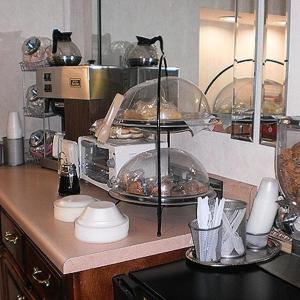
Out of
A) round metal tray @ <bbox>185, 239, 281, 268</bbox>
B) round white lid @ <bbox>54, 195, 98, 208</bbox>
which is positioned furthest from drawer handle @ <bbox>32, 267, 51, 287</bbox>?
round metal tray @ <bbox>185, 239, 281, 268</bbox>

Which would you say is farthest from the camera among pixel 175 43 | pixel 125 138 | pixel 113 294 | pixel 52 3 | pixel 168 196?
pixel 52 3

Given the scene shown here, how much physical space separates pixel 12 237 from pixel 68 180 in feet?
0.98

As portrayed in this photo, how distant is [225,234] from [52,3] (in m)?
2.04

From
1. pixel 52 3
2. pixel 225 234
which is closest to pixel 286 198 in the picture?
pixel 225 234

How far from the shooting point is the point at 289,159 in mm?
1113

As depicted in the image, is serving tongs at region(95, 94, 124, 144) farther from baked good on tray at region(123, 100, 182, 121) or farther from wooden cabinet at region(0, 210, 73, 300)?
wooden cabinet at region(0, 210, 73, 300)

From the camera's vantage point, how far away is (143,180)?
56.4 inches

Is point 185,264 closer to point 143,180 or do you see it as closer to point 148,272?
point 148,272

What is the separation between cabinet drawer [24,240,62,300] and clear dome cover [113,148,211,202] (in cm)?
32

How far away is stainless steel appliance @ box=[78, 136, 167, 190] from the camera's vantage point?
1.63 metres

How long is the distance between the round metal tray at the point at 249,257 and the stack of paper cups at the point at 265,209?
2.0 inches

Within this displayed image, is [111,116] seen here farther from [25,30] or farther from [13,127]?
[25,30]

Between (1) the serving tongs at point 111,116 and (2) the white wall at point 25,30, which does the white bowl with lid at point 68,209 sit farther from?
(2) the white wall at point 25,30

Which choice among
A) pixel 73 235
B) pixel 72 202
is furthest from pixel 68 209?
pixel 73 235
